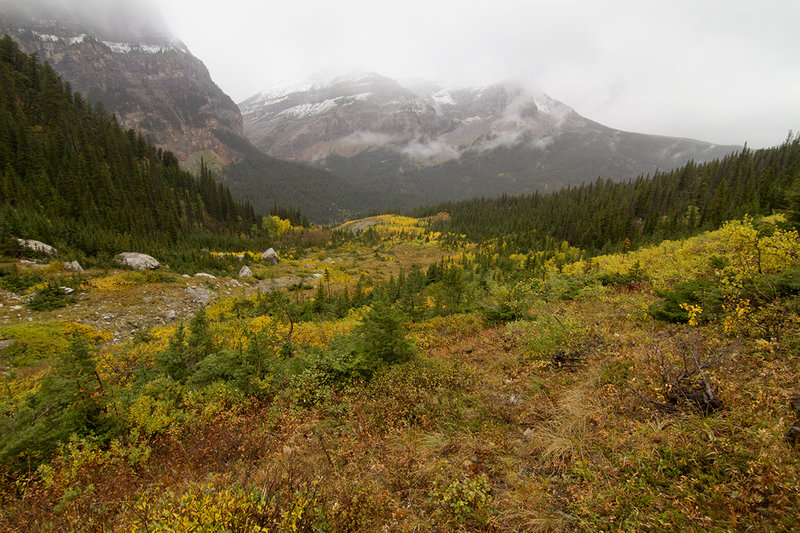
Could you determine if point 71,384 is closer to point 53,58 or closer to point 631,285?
point 631,285

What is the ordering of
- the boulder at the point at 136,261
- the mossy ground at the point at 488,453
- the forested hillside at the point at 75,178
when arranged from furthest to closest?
the forested hillside at the point at 75,178
the boulder at the point at 136,261
the mossy ground at the point at 488,453

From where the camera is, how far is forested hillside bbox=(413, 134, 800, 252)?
1955 inches

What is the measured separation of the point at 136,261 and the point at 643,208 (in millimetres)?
94351

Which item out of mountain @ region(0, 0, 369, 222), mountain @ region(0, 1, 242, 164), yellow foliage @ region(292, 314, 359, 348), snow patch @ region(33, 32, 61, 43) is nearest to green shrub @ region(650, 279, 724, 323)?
yellow foliage @ region(292, 314, 359, 348)

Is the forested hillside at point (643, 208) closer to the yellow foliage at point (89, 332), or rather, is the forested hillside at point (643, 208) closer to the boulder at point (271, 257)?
the boulder at point (271, 257)

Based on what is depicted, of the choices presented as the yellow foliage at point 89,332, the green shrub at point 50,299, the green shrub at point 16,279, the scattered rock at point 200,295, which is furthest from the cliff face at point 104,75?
the yellow foliage at point 89,332

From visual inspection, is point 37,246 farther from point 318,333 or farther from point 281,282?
point 318,333

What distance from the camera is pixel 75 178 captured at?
127 feet

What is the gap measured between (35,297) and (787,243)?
105 ft

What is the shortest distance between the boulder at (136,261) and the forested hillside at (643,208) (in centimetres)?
5331

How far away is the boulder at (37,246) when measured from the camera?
76.9 ft

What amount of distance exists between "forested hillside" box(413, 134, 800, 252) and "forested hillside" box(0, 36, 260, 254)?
201 feet

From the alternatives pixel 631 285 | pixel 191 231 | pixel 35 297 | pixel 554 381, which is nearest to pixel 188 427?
pixel 554 381

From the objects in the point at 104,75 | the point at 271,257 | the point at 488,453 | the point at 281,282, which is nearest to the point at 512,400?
the point at 488,453
